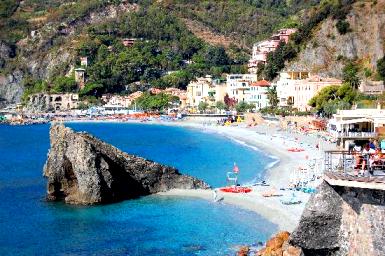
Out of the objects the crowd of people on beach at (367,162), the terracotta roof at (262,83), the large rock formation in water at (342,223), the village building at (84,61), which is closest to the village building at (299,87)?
the terracotta roof at (262,83)

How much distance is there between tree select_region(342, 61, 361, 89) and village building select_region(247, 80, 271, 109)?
1918cm

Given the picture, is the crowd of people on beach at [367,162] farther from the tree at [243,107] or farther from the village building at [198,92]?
the village building at [198,92]

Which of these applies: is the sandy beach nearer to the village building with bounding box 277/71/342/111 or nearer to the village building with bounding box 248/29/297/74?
the village building with bounding box 277/71/342/111

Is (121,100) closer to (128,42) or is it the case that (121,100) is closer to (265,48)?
(128,42)

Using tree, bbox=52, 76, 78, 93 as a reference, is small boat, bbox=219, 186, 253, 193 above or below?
below

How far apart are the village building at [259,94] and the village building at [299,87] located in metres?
5.56

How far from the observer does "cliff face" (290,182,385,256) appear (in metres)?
15.7

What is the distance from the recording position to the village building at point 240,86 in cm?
12950

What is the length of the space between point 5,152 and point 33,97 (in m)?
93.7

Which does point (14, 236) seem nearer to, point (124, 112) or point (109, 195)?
point (109, 195)

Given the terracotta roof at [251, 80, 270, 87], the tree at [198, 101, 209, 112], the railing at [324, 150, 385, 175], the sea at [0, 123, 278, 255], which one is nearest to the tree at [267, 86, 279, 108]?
the terracotta roof at [251, 80, 270, 87]

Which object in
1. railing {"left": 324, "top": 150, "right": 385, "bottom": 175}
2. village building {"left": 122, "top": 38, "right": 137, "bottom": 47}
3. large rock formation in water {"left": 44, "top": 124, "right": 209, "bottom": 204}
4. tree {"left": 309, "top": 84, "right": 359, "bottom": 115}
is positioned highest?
village building {"left": 122, "top": 38, "right": 137, "bottom": 47}

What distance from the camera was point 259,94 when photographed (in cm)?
12206

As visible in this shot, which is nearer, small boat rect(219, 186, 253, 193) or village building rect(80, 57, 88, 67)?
small boat rect(219, 186, 253, 193)
